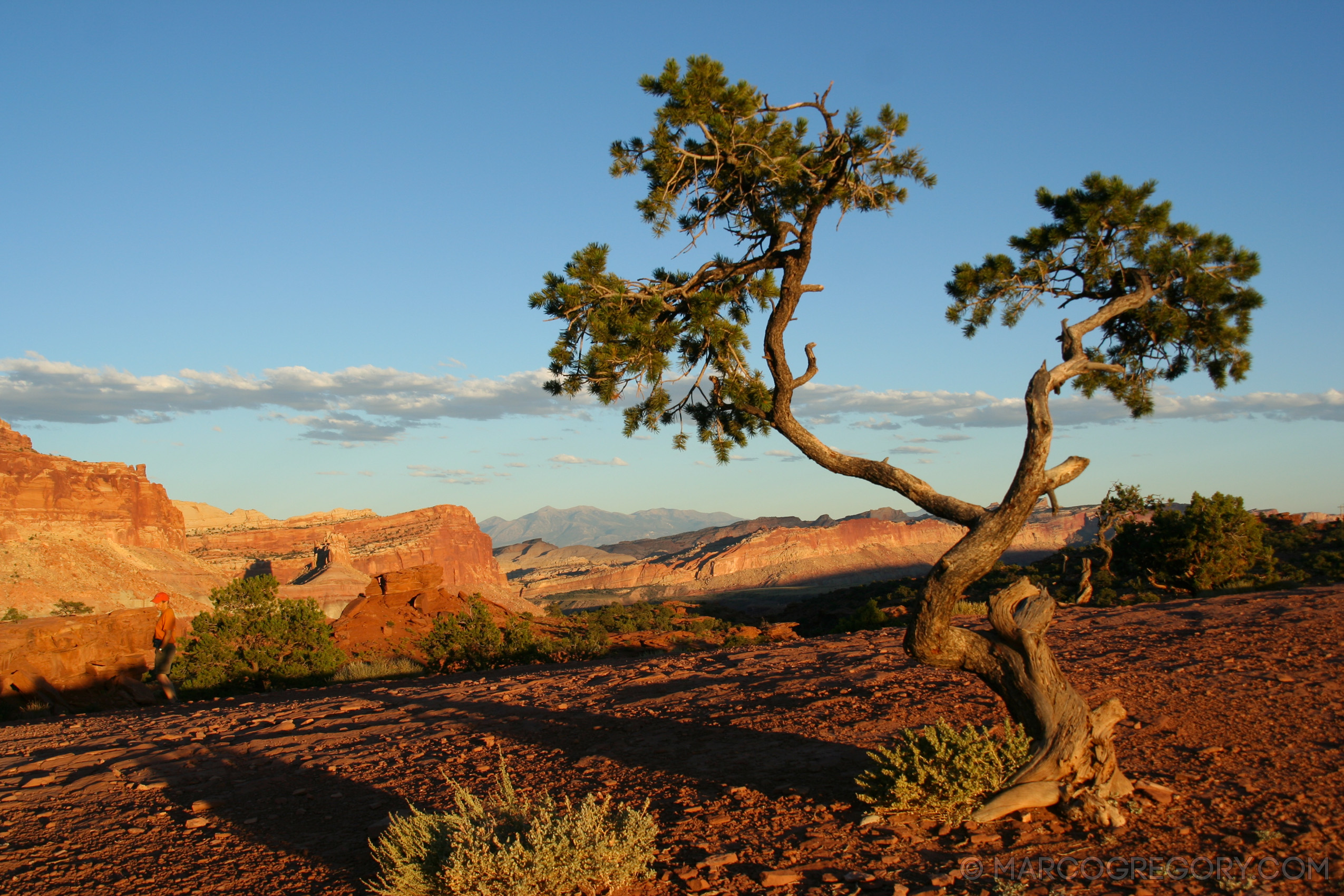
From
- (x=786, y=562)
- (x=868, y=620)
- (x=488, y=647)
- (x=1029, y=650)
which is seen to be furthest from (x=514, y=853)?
(x=786, y=562)

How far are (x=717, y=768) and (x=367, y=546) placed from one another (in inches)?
3752

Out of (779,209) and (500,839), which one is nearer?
(500,839)

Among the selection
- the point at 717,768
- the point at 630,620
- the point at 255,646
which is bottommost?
the point at 630,620

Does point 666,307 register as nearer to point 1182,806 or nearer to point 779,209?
point 779,209

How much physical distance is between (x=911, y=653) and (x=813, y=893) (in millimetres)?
1774

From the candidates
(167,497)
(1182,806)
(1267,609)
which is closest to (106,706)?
(1182,806)

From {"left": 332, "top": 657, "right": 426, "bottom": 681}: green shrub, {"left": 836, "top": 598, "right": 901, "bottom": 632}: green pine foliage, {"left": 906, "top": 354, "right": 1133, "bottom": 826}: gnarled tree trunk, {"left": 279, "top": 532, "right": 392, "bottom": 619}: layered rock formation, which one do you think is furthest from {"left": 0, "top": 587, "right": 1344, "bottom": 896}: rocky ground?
{"left": 279, "top": 532, "right": 392, "bottom": 619}: layered rock formation

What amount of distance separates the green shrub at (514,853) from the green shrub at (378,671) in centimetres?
1101

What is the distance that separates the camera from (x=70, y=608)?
51125mm

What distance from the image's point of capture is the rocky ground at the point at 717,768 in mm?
4141

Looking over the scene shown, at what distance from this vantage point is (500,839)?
4.15 meters

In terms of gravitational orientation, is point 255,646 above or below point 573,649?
above

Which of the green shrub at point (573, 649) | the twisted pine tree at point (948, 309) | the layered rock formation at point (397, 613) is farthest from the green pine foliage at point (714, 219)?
the layered rock formation at point (397, 613)

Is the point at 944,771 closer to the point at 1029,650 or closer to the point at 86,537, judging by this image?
the point at 1029,650
